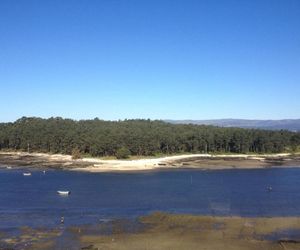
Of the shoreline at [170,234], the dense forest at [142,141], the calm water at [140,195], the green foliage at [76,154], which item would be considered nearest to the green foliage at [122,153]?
the dense forest at [142,141]

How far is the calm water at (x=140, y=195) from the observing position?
195 ft

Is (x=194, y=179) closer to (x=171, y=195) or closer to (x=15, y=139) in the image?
(x=171, y=195)

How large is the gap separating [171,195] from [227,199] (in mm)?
8788

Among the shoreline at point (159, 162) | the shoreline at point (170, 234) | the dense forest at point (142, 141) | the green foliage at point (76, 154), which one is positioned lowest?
the shoreline at point (170, 234)

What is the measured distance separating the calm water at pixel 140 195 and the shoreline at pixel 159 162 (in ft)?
27.4

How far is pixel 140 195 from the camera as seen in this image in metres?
73.8

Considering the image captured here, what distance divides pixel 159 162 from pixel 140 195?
47.9 meters

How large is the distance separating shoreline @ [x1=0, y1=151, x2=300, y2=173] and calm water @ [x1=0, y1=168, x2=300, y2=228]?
27.4 feet

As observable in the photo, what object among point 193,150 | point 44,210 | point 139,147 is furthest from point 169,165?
point 44,210

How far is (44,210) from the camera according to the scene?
61.5m

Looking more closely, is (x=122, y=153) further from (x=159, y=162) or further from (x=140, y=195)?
(x=140, y=195)

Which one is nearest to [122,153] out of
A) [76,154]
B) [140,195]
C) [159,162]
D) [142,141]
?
[142,141]

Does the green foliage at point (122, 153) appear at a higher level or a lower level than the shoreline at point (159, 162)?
higher

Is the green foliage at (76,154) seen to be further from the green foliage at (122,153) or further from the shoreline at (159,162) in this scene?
the green foliage at (122,153)
